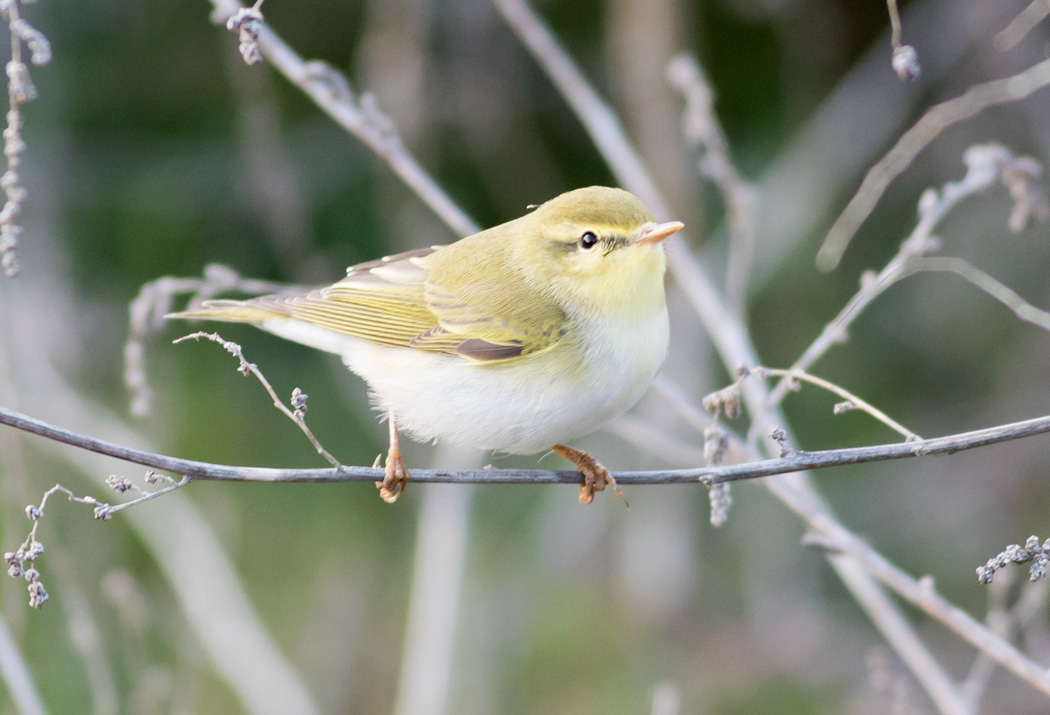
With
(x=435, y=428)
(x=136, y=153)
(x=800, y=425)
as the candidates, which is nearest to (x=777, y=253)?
(x=800, y=425)

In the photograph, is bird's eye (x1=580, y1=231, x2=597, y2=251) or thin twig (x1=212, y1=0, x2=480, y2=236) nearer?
bird's eye (x1=580, y1=231, x2=597, y2=251)

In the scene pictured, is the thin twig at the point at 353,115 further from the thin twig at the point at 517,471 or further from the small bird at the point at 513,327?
the thin twig at the point at 517,471

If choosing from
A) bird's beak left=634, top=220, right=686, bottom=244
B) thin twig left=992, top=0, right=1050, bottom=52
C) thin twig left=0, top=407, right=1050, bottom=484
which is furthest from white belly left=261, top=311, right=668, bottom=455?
thin twig left=992, top=0, right=1050, bottom=52

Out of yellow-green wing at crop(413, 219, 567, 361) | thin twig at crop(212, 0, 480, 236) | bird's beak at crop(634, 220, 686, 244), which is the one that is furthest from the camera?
thin twig at crop(212, 0, 480, 236)

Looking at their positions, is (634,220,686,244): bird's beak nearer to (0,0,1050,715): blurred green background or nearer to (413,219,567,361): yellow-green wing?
(413,219,567,361): yellow-green wing

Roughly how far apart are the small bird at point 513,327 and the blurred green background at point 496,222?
1.47 m

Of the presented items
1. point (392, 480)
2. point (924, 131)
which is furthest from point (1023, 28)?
point (392, 480)

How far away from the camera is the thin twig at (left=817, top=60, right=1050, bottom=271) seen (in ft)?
8.77

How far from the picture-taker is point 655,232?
2.60 meters

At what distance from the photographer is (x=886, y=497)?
200 inches

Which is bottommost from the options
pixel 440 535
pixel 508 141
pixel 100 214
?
pixel 440 535

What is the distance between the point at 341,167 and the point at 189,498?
1.81 meters

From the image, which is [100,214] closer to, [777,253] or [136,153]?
[136,153]

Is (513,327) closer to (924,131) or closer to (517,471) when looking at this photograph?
(517,471)
